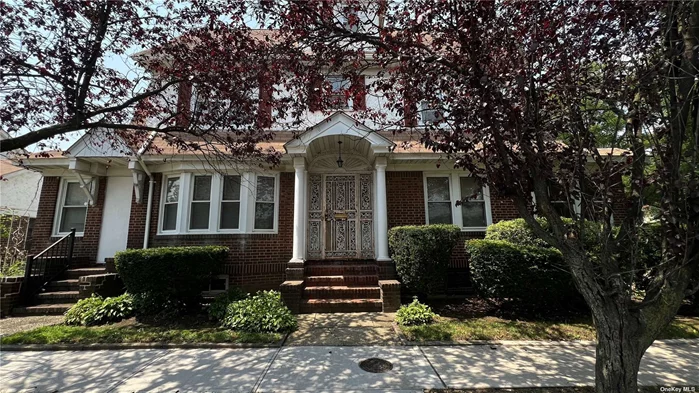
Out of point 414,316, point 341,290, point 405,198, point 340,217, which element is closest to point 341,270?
point 341,290

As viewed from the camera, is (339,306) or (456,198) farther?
(456,198)

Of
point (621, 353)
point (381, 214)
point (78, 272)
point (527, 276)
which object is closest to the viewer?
point (621, 353)

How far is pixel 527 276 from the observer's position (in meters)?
5.97

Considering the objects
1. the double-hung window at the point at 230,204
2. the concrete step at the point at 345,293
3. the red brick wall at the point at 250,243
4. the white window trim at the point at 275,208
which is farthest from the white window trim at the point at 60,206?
the concrete step at the point at 345,293

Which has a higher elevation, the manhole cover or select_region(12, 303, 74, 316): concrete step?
select_region(12, 303, 74, 316): concrete step

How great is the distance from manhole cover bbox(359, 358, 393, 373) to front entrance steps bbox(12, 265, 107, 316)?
7044 mm

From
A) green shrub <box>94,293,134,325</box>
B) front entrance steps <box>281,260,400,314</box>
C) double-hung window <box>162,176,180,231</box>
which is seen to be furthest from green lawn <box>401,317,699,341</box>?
double-hung window <box>162,176,180,231</box>

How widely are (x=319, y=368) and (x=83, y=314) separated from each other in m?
5.28

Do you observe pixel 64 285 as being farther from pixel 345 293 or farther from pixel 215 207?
pixel 345 293

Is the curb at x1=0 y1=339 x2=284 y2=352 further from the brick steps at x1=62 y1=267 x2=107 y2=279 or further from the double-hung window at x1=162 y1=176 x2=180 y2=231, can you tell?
the double-hung window at x1=162 y1=176 x2=180 y2=231

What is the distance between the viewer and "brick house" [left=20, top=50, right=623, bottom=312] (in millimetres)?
7949

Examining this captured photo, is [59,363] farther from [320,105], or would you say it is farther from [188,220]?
[320,105]

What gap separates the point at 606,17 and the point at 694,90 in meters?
1.18

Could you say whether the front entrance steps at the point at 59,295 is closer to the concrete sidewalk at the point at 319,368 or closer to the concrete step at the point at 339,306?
the concrete sidewalk at the point at 319,368
